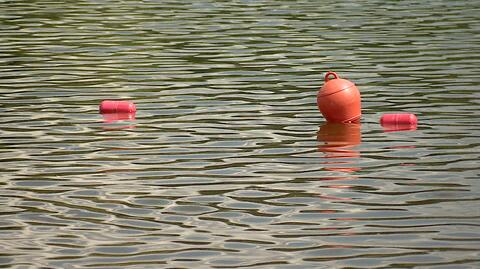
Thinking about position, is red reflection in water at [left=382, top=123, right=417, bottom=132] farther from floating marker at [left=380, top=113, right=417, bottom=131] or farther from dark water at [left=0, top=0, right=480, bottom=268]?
dark water at [left=0, top=0, right=480, bottom=268]

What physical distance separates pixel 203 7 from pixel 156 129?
16307 mm

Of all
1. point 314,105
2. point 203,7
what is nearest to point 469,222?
point 314,105

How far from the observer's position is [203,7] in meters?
31.1

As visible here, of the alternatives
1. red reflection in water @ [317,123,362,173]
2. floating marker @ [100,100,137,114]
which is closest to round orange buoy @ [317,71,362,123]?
red reflection in water @ [317,123,362,173]

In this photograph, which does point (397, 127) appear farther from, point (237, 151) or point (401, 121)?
point (237, 151)

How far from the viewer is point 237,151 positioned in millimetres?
13633

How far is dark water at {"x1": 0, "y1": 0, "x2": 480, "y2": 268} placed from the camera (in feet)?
31.9

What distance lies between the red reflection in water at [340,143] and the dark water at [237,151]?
1.9 inches

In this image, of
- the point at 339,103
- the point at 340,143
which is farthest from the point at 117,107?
the point at 340,143

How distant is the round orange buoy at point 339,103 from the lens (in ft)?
50.1

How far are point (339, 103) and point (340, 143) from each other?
126 cm

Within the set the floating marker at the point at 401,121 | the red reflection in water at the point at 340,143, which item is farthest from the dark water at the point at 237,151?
the floating marker at the point at 401,121

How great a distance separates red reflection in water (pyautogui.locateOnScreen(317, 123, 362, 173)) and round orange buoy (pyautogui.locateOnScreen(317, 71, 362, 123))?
99mm

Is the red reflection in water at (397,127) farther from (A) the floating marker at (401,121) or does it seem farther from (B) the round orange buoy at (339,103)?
(B) the round orange buoy at (339,103)
